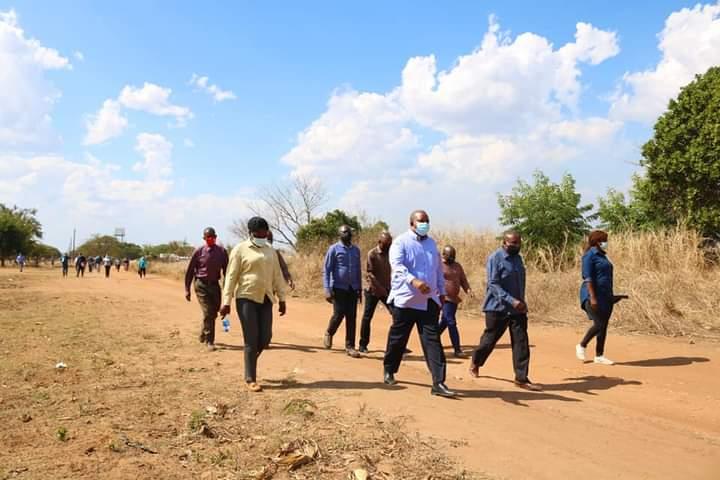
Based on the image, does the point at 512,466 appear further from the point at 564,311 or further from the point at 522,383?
the point at 564,311

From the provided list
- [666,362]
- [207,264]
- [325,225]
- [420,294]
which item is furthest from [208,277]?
[325,225]

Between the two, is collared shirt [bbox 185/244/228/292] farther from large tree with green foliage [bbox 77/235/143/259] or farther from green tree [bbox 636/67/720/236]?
large tree with green foliage [bbox 77/235/143/259]

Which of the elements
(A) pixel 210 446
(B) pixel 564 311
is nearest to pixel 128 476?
(A) pixel 210 446

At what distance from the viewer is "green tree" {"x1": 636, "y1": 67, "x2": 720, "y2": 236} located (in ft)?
42.5

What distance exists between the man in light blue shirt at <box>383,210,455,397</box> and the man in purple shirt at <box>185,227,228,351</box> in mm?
3879

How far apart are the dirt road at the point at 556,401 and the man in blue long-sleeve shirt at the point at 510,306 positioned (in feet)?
1.29

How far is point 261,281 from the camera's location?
→ 6176 mm

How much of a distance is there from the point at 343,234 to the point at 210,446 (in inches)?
187

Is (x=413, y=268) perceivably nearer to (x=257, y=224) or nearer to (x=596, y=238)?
(x=257, y=224)

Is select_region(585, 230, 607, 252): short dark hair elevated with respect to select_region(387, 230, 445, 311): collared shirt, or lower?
elevated

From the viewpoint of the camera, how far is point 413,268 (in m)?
5.93

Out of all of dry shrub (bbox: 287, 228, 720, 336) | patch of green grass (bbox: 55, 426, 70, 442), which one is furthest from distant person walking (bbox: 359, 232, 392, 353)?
dry shrub (bbox: 287, 228, 720, 336)

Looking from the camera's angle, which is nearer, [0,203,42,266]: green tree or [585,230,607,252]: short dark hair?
[585,230,607,252]: short dark hair

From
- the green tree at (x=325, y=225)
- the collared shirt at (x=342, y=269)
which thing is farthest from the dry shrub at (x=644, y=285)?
the green tree at (x=325, y=225)
